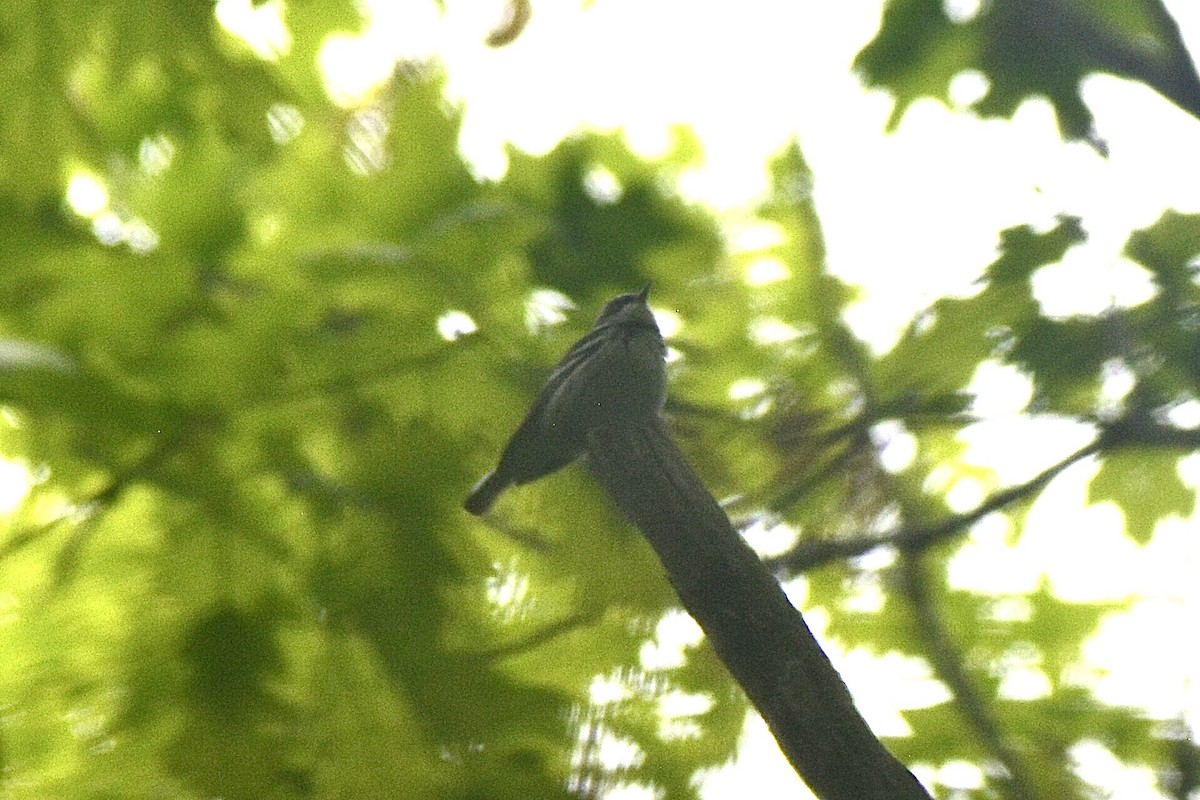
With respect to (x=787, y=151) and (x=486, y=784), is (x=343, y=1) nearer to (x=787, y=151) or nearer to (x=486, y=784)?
(x=787, y=151)

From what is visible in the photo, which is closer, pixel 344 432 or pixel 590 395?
pixel 344 432

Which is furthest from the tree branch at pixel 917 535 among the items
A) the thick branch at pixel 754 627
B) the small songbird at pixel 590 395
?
the small songbird at pixel 590 395

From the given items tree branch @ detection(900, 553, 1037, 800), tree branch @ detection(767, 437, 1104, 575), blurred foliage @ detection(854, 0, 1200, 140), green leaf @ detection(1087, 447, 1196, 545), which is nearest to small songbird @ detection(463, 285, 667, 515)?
tree branch @ detection(767, 437, 1104, 575)

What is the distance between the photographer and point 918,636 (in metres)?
2.07

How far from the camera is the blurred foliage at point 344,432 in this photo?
1.25 metres

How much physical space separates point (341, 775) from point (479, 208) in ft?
2.58

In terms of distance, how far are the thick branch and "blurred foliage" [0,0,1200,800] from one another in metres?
0.05

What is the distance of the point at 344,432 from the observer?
1.38 meters

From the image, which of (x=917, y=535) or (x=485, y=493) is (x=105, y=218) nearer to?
(x=485, y=493)

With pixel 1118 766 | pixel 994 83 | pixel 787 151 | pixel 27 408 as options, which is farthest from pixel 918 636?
pixel 27 408

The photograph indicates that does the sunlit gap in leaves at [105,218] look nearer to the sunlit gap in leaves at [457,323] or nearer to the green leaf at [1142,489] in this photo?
the sunlit gap in leaves at [457,323]

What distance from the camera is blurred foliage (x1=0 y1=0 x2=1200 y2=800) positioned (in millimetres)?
1250

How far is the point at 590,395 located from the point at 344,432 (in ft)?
1.90

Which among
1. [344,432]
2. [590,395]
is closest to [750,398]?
[590,395]
